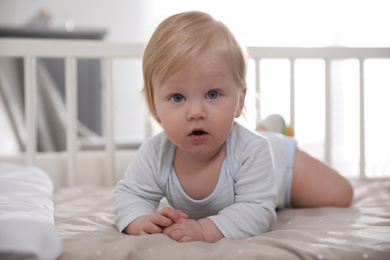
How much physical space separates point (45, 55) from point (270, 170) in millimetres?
797

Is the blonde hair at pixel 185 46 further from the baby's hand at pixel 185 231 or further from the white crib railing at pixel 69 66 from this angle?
the white crib railing at pixel 69 66

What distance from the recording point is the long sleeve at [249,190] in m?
0.71

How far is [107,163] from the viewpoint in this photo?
1.32 metres

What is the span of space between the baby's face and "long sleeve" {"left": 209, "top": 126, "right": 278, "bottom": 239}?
8 centimetres

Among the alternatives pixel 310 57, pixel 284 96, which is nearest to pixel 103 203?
pixel 310 57

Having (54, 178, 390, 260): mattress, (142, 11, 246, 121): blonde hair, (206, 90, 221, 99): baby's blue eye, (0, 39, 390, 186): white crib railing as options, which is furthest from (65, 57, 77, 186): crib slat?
(206, 90, 221, 99): baby's blue eye

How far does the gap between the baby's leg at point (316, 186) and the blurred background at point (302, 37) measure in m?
1.85

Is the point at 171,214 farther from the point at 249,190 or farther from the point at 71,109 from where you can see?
the point at 71,109

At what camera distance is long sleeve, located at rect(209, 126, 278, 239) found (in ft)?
2.32

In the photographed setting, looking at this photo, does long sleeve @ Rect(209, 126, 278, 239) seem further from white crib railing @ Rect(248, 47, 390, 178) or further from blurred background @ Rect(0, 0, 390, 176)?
blurred background @ Rect(0, 0, 390, 176)

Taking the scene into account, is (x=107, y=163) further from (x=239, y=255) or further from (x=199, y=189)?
(x=239, y=255)

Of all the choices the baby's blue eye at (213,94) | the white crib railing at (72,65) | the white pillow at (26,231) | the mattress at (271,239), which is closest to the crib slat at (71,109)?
the white crib railing at (72,65)

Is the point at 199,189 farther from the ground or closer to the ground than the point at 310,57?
closer to the ground

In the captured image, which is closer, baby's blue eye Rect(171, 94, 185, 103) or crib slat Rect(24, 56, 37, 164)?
baby's blue eye Rect(171, 94, 185, 103)
